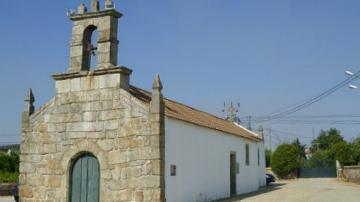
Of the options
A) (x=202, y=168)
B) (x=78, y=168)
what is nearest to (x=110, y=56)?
(x=78, y=168)

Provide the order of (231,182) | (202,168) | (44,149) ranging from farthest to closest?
(231,182) → (202,168) → (44,149)

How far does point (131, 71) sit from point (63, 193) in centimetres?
434

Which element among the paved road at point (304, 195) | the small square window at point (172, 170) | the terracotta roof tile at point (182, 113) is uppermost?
the terracotta roof tile at point (182, 113)

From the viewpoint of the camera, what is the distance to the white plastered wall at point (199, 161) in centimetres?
1531

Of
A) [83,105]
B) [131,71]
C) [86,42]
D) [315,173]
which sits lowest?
[315,173]

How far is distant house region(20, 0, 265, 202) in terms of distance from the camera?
44.5ft

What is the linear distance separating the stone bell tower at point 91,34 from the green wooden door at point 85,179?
116 inches

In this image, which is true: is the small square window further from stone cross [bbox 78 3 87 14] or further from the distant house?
stone cross [bbox 78 3 87 14]

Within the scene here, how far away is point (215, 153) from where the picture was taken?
64.3 ft

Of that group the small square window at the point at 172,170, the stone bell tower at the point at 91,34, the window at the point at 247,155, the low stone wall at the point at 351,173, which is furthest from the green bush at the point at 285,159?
the stone bell tower at the point at 91,34

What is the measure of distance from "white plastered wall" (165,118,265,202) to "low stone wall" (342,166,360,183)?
14678 millimetres

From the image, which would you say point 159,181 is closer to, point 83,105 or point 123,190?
point 123,190

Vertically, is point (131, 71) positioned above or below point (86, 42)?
below

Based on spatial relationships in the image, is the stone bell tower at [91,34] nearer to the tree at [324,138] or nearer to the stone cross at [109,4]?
the stone cross at [109,4]
